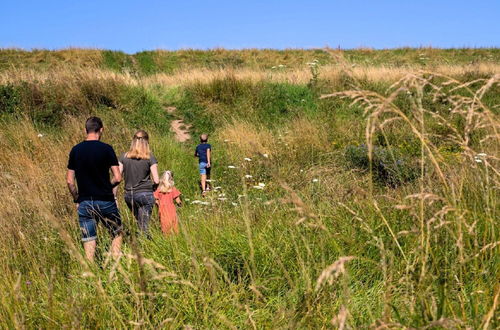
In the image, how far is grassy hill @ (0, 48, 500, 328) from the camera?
201 centimetres

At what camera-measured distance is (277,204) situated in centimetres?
417

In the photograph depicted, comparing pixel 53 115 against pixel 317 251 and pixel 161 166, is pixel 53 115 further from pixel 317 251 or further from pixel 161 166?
pixel 317 251

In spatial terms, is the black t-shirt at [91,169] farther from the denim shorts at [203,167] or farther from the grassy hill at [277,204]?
the denim shorts at [203,167]

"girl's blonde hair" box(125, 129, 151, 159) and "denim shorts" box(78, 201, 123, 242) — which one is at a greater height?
"girl's blonde hair" box(125, 129, 151, 159)

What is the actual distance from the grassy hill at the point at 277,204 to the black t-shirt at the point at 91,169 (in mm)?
448

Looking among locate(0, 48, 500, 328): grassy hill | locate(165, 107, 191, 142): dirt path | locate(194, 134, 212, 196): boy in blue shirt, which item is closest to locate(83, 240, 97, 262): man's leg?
locate(0, 48, 500, 328): grassy hill

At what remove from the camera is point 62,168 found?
8.59m

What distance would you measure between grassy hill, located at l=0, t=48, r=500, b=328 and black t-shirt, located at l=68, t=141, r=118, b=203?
448 millimetres

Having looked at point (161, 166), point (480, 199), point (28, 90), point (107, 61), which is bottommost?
point (161, 166)

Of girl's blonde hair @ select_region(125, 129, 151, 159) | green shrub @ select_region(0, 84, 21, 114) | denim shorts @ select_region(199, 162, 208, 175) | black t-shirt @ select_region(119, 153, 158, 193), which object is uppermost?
green shrub @ select_region(0, 84, 21, 114)

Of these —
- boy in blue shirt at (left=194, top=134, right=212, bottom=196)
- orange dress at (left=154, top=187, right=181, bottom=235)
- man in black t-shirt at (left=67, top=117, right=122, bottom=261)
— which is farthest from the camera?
boy in blue shirt at (left=194, top=134, right=212, bottom=196)

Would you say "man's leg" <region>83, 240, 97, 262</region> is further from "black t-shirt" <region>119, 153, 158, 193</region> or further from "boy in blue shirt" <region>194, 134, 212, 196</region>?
"boy in blue shirt" <region>194, 134, 212, 196</region>

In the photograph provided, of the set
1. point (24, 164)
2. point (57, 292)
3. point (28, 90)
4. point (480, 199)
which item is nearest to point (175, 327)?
point (57, 292)

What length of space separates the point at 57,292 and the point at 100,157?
2.17 m
